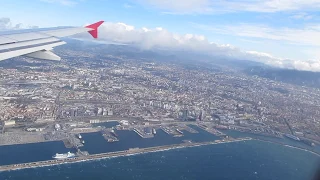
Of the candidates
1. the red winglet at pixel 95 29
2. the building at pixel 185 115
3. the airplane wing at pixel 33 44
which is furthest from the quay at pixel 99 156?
the red winglet at pixel 95 29

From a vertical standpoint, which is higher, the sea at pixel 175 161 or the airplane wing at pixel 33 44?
the airplane wing at pixel 33 44

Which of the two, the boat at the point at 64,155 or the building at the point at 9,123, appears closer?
the boat at the point at 64,155

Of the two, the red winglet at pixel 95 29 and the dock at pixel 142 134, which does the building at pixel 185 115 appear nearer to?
the dock at pixel 142 134

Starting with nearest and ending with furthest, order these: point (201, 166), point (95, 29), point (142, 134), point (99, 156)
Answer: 1. point (95, 29)
2. point (99, 156)
3. point (201, 166)
4. point (142, 134)

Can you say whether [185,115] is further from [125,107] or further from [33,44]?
[33,44]

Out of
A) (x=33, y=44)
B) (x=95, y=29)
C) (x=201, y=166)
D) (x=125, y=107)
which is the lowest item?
(x=201, y=166)

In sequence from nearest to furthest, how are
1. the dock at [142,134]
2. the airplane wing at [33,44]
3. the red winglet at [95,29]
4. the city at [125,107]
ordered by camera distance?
the airplane wing at [33,44] → the red winglet at [95,29] → the dock at [142,134] → the city at [125,107]

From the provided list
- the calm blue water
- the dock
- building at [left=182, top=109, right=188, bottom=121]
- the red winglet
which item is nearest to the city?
building at [left=182, top=109, right=188, bottom=121]

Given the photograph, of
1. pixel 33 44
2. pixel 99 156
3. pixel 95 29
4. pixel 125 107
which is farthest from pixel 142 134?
pixel 33 44

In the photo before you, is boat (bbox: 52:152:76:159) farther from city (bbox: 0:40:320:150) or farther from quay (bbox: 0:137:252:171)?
city (bbox: 0:40:320:150)

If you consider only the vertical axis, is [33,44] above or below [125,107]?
above
